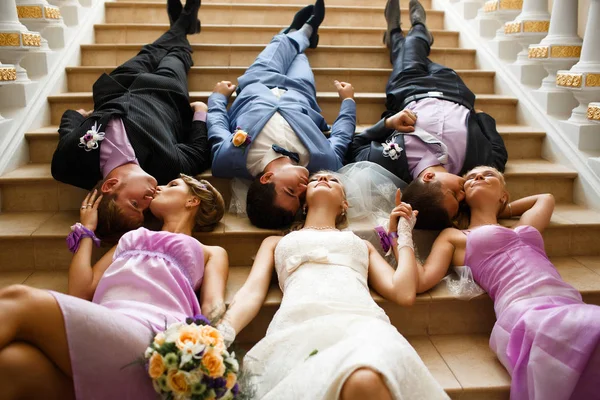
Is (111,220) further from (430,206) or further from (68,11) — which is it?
(68,11)

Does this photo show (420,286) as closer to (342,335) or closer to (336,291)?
(336,291)

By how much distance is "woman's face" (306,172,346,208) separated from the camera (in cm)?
278

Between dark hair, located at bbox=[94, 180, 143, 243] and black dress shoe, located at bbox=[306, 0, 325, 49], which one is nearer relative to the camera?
dark hair, located at bbox=[94, 180, 143, 243]

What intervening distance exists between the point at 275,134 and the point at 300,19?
66.5 inches

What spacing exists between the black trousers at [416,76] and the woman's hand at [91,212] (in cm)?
175

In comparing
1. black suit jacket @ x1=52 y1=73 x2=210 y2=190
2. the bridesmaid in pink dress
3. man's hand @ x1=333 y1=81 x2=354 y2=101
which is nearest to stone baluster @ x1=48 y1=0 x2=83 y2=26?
black suit jacket @ x1=52 y1=73 x2=210 y2=190

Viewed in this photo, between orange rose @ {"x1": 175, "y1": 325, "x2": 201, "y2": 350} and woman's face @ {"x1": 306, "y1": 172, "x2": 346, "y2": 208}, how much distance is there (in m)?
1.15

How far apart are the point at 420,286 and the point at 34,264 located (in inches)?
67.7

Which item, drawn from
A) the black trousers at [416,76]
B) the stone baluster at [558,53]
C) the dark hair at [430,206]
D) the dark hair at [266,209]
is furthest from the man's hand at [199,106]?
the stone baluster at [558,53]

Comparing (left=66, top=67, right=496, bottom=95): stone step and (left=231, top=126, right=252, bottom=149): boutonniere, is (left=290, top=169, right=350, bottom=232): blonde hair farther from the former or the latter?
(left=66, top=67, right=496, bottom=95): stone step

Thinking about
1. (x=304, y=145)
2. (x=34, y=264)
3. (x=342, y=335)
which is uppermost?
(x=304, y=145)

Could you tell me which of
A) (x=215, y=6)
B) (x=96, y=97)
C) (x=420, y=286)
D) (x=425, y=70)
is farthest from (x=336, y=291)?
(x=215, y=6)

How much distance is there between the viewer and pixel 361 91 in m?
4.29

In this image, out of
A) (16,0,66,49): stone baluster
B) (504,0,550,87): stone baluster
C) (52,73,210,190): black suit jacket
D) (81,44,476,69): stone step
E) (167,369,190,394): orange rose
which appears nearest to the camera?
(167,369,190,394): orange rose
